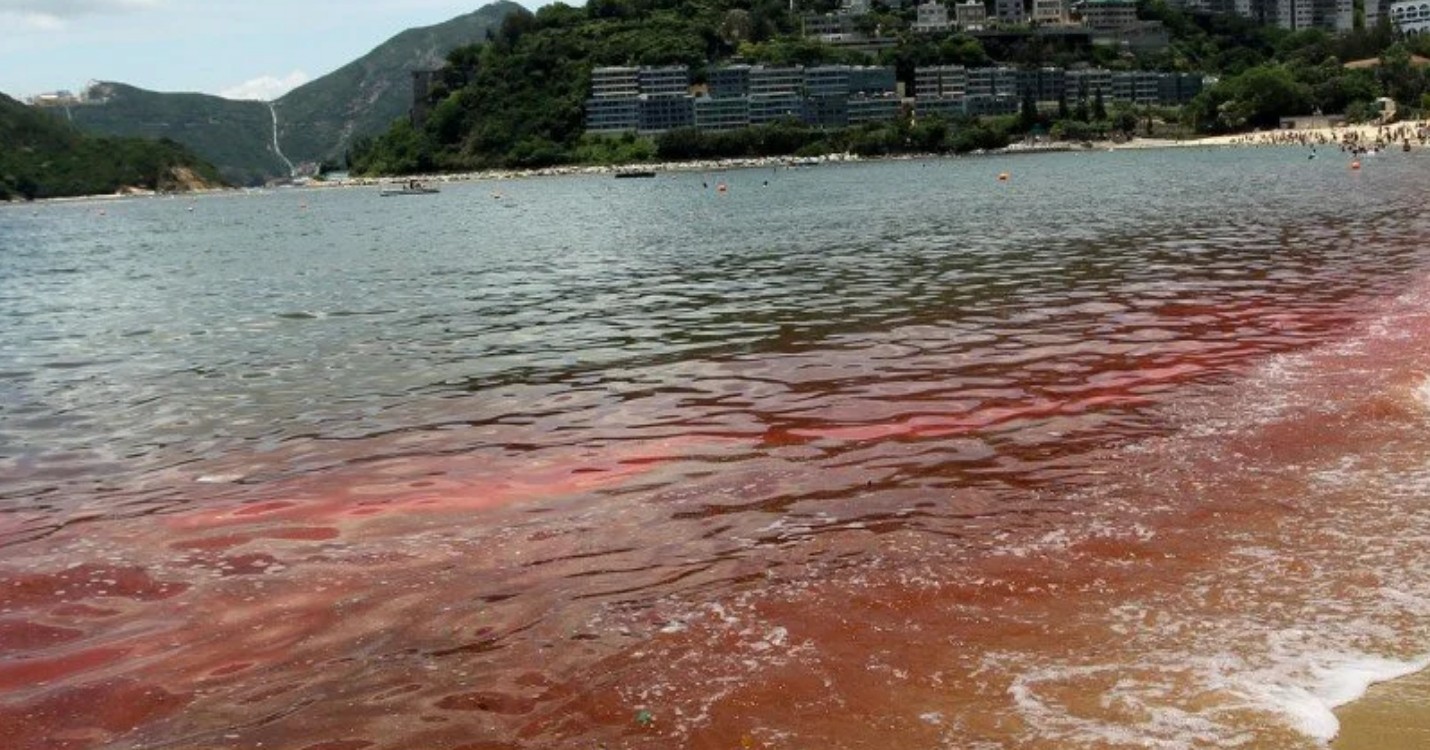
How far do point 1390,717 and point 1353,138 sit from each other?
13171 cm

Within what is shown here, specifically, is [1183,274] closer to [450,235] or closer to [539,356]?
[539,356]

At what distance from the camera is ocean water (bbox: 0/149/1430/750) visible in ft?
19.6

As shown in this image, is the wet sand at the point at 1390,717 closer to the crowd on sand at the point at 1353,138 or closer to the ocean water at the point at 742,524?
the ocean water at the point at 742,524

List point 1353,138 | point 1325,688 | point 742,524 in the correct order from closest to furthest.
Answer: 1. point 1325,688
2. point 742,524
3. point 1353,138

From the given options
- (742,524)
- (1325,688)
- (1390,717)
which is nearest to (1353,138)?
(742,524)

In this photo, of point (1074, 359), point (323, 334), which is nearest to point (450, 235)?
point (323, 334)

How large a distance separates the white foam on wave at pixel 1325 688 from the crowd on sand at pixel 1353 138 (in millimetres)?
102253

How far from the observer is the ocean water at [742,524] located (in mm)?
5965

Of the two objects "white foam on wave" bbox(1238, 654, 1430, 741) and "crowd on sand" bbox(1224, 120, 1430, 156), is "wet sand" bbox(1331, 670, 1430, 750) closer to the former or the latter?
"white foam on wave" bbox(1238, 654, 1430, 741)

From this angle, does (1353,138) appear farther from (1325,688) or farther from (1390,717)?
(1390,717)

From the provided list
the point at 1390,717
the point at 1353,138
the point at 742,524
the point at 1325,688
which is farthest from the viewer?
the point at 1353,138

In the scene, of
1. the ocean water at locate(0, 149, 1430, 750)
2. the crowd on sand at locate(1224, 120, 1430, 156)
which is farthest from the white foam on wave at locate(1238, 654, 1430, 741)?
the crowd on sand at locate(1224, 120, 1430, 156)

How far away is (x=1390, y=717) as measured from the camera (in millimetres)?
5285

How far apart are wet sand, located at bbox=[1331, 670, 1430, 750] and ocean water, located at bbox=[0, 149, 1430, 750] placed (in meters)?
0.11
